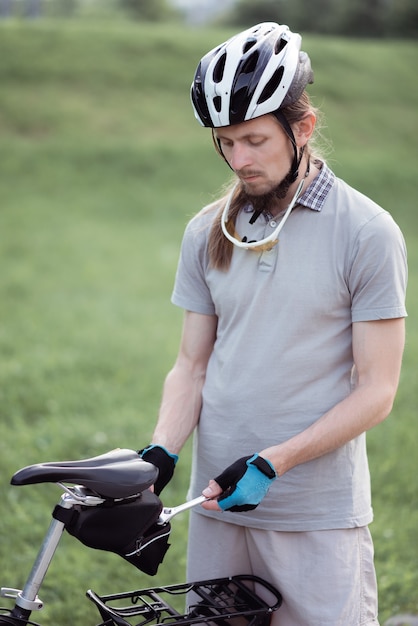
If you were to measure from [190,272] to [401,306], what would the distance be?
0.73 meters

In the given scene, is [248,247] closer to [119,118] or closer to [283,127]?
[283,127]

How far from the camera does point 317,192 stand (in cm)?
254

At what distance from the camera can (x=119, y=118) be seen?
1880 centimetres

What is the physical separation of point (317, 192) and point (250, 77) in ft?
1.29

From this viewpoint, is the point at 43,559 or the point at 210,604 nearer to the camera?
the point at 43,559

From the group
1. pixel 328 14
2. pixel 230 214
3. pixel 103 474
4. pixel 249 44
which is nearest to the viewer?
pixel 103 474

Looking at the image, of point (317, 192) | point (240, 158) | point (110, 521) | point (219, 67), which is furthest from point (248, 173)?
point (110, 521)

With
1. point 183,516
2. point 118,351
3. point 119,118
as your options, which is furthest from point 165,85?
point 183,516

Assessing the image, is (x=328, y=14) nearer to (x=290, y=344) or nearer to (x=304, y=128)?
(x=304, y=128)

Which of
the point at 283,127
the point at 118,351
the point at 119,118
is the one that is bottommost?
the point at 118,351

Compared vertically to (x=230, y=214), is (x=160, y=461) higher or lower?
lower

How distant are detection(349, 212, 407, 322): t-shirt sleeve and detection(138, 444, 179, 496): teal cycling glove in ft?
2.35

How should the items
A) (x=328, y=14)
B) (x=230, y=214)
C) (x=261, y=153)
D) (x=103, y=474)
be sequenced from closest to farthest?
(x=103, y=474) → (x=261, y=153) → (x=230, y=214) → (x=328, y=14)

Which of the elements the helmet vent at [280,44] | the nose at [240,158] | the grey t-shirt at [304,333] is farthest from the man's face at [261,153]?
the helmet vent at [280,44]
